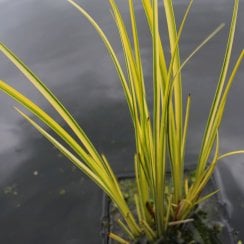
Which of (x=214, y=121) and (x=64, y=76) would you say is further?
(x=64, y=76)

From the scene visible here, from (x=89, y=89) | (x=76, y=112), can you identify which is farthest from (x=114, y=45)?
(x=76, y=112)

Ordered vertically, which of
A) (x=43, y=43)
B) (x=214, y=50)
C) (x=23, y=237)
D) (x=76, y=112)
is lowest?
(x=23, y=237)

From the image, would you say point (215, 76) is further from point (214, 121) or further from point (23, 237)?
point (23, 237)

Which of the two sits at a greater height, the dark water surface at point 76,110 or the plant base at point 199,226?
the dark water surface at point 76,110

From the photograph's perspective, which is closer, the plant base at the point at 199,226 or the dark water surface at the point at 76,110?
the plant base at the point at 199,226

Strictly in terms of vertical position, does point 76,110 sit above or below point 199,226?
above

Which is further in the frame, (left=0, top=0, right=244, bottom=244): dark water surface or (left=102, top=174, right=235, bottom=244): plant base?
(left=0, top=0, right=244, bottom=244): dark water surface

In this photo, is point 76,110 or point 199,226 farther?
point 76,110

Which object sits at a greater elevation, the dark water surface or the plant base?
the dark water surface
